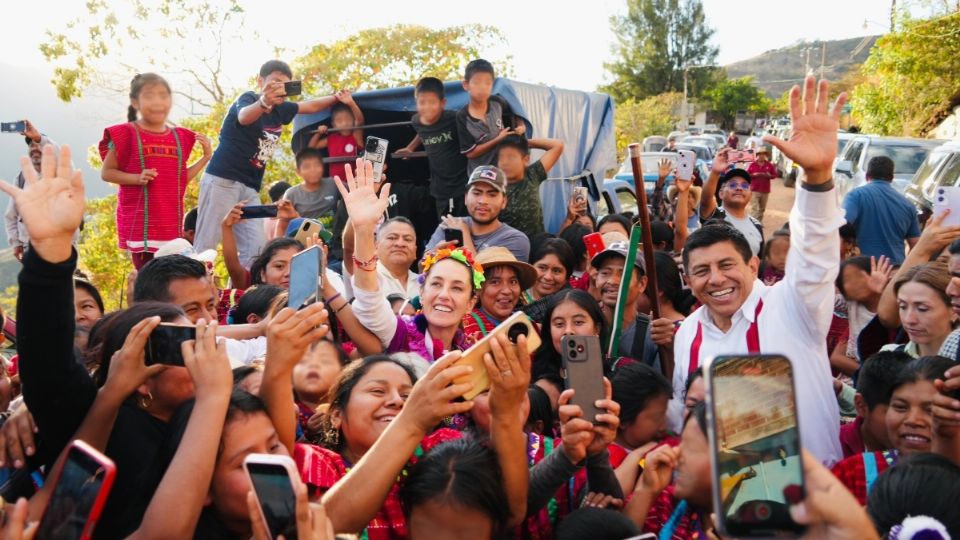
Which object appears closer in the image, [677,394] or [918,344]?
[677,394]

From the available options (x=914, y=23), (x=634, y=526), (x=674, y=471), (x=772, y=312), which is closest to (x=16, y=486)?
(x=634, y=526)

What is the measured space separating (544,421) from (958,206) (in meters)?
2.73

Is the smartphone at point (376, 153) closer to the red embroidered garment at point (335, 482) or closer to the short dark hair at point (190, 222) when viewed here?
the short dark hair at point (190, 222)

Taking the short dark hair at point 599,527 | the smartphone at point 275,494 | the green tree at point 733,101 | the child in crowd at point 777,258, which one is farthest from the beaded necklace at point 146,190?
the green tree at point 733,101

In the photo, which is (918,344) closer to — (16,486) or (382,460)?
(382,460)

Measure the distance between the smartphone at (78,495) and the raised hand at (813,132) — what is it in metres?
2.17

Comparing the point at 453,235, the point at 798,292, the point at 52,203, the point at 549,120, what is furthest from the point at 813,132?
the point at 549,120

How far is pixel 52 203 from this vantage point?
203cm

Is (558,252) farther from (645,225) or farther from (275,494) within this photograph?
(275,494)

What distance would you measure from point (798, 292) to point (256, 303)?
256cm

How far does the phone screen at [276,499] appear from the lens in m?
1.59

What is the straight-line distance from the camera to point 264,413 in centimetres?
232

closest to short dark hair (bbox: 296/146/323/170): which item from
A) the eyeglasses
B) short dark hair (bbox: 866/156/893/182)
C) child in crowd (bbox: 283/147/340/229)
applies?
child in crowd (bbox: 283/147/340/229)

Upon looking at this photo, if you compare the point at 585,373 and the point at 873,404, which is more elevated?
the point at 585,373
